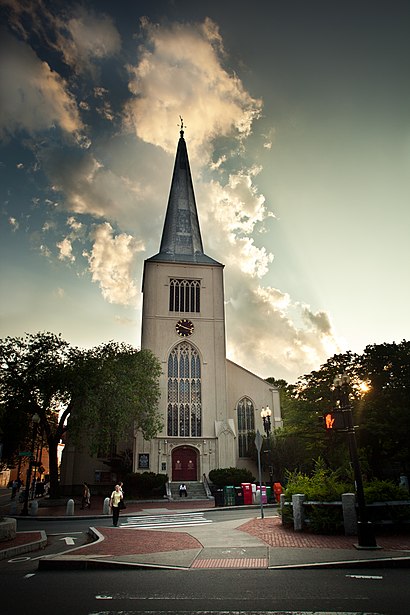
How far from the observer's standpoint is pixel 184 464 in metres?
36.8

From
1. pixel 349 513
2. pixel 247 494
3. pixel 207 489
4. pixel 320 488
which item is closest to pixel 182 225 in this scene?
pixel 207 489

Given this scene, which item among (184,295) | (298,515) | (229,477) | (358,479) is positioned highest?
(184,295)

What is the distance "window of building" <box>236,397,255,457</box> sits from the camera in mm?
39875

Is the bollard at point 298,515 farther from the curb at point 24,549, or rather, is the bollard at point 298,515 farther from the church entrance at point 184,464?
the church entrance at point 184,464

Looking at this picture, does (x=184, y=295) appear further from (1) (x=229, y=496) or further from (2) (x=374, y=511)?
(2) (x=374, y=511)

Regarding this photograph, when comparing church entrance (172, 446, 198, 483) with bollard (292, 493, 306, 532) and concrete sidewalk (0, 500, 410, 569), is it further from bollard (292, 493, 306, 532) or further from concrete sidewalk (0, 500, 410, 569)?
bollard (292, 493, 306, 532)

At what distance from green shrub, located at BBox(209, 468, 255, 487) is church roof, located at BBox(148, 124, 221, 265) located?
2004cm

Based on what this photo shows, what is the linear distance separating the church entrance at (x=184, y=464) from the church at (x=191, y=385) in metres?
0.08

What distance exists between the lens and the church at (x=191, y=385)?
3678 centimetres

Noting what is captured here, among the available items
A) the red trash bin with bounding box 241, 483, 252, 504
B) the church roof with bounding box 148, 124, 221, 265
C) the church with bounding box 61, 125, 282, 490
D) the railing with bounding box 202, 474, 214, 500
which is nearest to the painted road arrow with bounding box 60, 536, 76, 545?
the red trash bin with bounding box 241, 483, 252, 504

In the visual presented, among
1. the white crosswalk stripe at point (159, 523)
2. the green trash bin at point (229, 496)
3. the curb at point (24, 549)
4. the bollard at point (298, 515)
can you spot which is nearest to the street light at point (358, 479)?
the bollard at point (298, 515)

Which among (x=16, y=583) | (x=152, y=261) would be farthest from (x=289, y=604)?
(x=152, y=261)

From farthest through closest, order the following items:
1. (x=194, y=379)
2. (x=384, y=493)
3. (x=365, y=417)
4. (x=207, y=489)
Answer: (x=194, y=379), (x=207, y=489), (x=365, y=417), (x=384, y=493)

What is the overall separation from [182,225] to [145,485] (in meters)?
27.4
